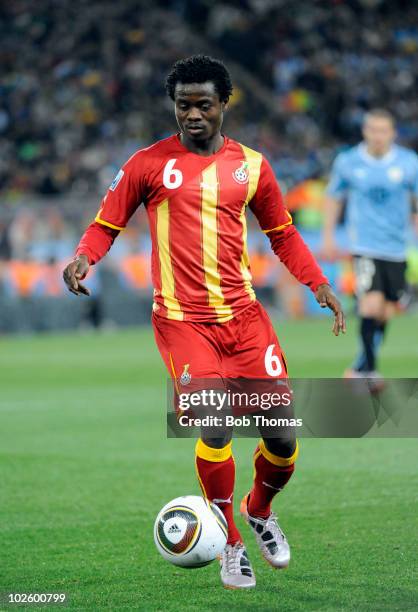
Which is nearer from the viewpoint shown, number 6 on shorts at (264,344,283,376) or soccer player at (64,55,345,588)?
soccer player at (64,55,345,588)

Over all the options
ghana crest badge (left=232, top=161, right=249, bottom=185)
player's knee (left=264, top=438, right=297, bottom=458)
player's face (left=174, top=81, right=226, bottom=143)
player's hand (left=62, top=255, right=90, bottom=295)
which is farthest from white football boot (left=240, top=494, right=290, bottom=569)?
player's face (left=174, top=81, right=226, bottom=143)

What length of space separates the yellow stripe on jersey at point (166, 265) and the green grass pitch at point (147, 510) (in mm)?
1132

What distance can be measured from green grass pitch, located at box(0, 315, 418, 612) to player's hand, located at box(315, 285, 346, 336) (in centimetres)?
102

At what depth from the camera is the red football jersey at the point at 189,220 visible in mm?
5363

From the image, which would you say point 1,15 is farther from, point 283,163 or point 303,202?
point 303,202

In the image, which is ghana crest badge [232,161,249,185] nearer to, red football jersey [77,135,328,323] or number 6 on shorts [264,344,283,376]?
red football jersey [77,135,328,323]

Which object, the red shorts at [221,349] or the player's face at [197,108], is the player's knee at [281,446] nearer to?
the red shorts at [221,349]

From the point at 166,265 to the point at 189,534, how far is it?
4.09ft

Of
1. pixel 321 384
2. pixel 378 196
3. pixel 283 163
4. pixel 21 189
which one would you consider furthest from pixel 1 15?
pixel 321 384

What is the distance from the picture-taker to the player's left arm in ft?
18.1

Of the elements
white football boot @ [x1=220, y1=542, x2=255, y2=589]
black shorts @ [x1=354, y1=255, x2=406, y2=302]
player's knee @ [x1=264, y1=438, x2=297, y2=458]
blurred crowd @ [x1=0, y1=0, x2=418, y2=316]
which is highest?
blurred crowd @ [x1=0, y1=0, x2=418, y2=316]

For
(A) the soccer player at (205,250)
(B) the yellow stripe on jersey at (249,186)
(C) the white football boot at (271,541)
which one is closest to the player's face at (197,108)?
(A) the soccer player at (205,250)

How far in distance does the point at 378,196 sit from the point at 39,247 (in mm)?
10673

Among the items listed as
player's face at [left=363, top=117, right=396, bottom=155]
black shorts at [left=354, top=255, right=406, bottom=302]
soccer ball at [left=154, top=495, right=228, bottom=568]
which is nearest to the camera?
soccer ball at [left=154, top=495, right=228, bottom=568]
